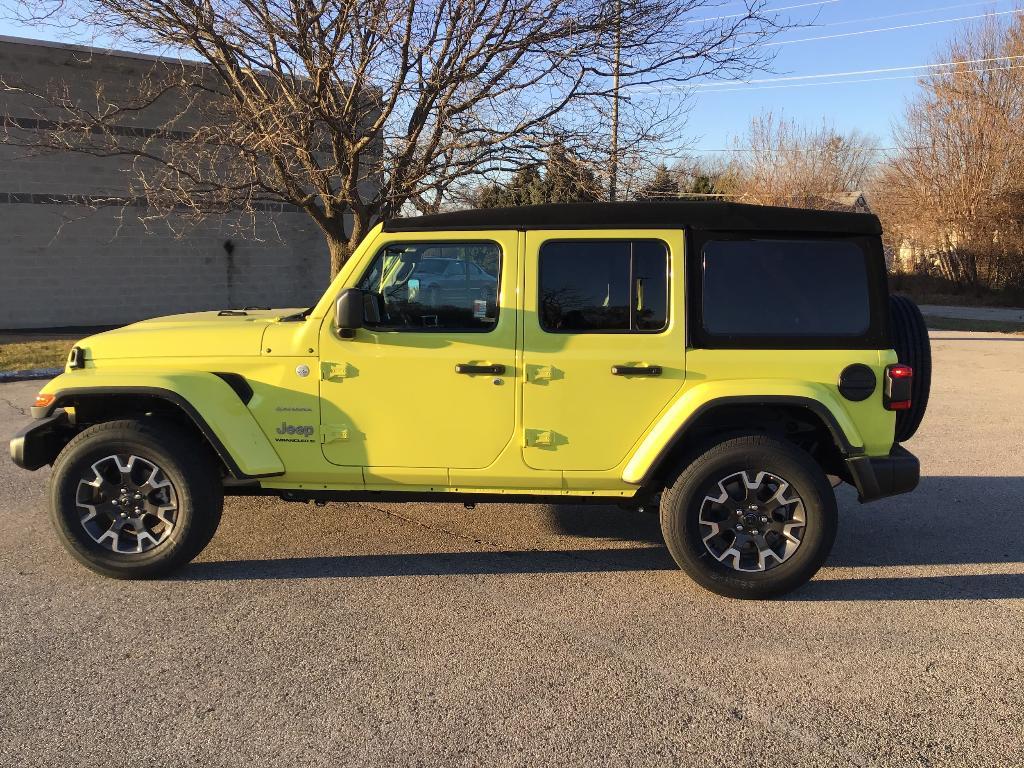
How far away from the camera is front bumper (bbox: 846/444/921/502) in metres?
3.88

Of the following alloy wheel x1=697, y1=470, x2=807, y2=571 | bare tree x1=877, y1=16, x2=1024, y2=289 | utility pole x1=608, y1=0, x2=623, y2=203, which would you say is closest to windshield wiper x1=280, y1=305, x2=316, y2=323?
alloy wheel x1=697, y1=470, x2=807, y2=571

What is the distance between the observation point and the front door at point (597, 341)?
395cm

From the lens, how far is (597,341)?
3.97 m

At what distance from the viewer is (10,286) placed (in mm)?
15969

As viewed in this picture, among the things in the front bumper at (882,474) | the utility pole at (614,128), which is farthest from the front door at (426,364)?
the utility pole at (614,128)

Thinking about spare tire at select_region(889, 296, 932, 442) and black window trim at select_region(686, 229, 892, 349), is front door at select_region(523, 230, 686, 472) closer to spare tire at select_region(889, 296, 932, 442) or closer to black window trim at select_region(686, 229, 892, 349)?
black window trim at select_region(686, 229, 892, 349)

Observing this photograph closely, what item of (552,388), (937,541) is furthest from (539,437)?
(937,541)

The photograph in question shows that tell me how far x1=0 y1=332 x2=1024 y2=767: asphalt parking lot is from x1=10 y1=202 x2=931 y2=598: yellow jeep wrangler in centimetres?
40

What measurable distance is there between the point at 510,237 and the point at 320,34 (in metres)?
7.80

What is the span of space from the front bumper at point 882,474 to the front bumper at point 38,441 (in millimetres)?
4179

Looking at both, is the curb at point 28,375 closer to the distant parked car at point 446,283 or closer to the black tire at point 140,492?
the black tire at point 140,492

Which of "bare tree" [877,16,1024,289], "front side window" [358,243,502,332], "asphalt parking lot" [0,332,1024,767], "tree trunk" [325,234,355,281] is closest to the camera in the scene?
"asphalt parking lot" [0,332,1024,767]

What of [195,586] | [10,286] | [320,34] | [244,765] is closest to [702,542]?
[244,765]

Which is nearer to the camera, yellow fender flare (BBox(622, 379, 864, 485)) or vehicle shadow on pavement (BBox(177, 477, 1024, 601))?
yellow fender flare (BBox(622, 379, 864, 485))
